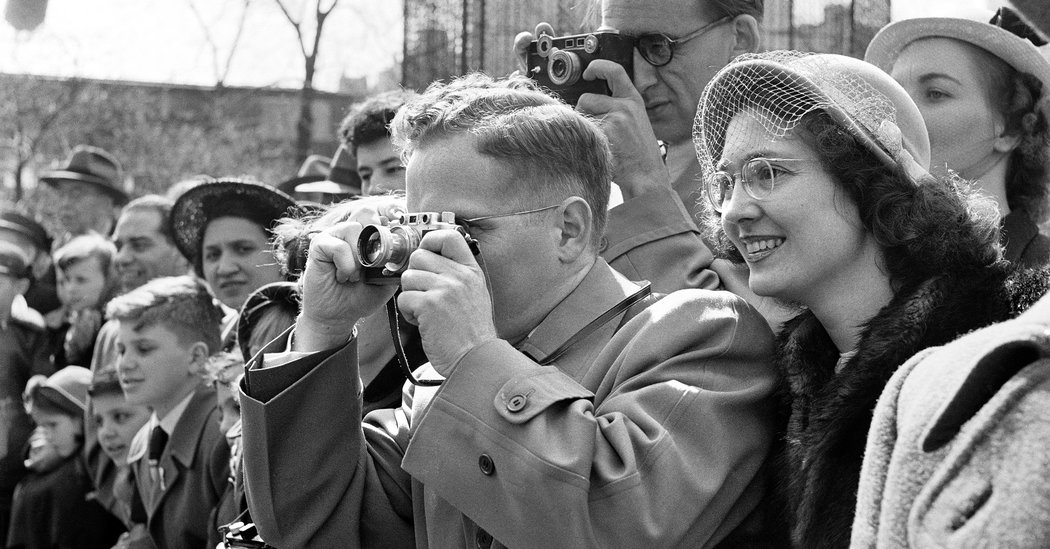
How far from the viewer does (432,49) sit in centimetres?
684

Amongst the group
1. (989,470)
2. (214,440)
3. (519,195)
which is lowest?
(214,440)

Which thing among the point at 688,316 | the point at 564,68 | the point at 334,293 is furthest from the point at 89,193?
the point at 688,316

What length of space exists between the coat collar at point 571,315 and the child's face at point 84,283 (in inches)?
211

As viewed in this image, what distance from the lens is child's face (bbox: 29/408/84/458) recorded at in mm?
6438

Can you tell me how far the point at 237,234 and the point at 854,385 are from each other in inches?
136

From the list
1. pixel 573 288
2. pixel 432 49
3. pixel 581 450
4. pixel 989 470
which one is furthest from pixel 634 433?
pixel 432 49

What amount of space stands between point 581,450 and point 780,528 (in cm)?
39

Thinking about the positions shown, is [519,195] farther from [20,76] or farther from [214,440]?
[20,76]

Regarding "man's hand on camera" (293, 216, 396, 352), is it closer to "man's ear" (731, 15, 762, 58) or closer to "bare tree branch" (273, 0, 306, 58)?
"man's ear" (731, 15, 762, 58)

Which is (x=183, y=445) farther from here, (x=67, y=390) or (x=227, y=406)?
(x=67, y=390)

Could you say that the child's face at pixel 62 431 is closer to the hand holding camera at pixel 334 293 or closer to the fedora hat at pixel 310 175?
the fedora hat at pixel 310 175

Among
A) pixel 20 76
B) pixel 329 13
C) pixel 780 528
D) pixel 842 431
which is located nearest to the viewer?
pixel 842 431

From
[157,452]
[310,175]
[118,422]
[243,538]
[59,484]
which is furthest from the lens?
[310,175]

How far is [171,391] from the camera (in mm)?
5094
